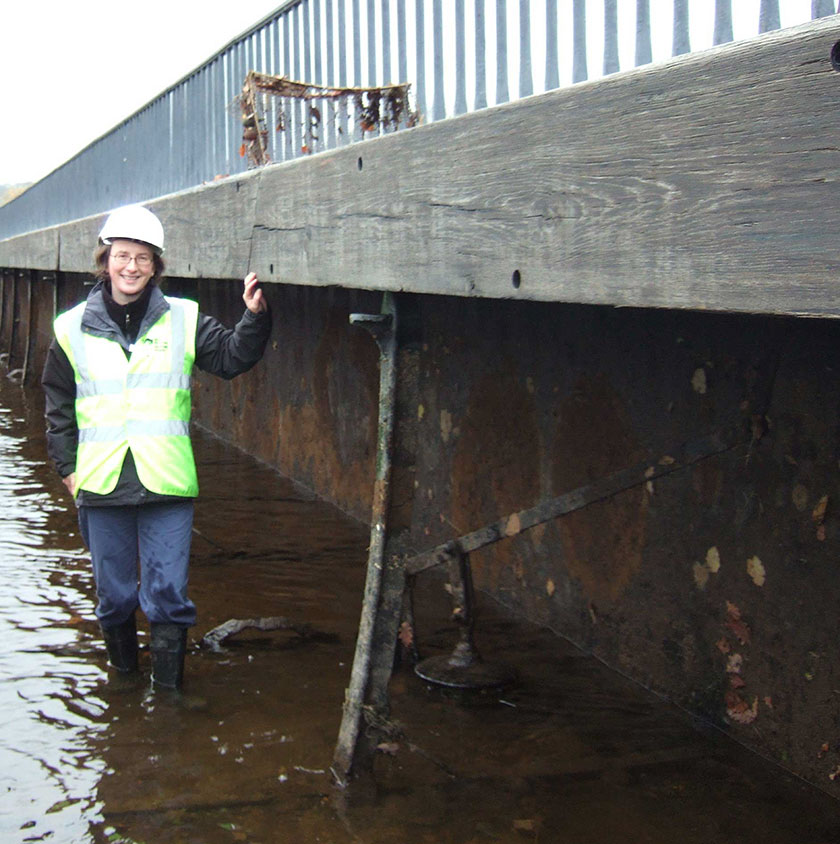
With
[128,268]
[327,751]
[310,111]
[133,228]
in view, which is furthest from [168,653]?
[310,111]

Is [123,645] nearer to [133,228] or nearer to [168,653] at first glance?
[168,653]

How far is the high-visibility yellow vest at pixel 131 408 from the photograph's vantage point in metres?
4.29

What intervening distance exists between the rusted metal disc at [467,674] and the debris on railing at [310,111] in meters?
2.04

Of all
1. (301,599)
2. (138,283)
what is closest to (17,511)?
(301,599)

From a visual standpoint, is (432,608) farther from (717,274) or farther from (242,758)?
(717,274)

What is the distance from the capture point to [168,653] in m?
4.41

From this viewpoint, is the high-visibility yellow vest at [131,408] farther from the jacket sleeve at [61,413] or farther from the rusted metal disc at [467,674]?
the rusted metal disc at [467,674]

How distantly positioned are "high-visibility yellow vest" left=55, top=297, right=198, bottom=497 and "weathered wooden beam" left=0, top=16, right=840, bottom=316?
96cm

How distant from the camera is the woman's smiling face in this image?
4.33 meters

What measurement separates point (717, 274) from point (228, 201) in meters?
3.60

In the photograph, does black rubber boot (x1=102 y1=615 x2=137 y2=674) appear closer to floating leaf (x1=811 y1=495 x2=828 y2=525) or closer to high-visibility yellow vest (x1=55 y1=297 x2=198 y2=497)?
high-visibility yellow vest (x1=55 y1=297 x2=198 y2=497)

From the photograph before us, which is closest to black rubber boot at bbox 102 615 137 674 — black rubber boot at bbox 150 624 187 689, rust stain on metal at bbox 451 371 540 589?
black rubber boot at bbox 150 624 187 689

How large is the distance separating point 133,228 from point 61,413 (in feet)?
2.50

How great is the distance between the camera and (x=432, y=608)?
18.2 ft
